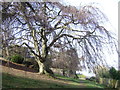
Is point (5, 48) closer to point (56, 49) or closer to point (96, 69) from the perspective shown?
point (56, 49)

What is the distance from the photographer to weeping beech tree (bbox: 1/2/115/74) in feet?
24.7

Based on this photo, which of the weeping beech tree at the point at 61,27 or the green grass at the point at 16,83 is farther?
the weeping beech tree at the point at 61,27

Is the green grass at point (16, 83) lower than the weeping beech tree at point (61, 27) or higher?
lower

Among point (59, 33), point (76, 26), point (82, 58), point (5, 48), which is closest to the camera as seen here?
point (5, 48)

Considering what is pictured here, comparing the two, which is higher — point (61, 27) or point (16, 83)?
point (61, 27)

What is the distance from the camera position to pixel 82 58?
855 cm

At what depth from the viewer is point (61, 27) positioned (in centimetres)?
1005

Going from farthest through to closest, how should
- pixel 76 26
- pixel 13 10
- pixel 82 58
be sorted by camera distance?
pixel 76 26, pixel 82 58, pixel 13 10

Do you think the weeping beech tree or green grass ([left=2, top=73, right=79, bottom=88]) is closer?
green grass ([left=2, top=73, right=79, bottom=88])

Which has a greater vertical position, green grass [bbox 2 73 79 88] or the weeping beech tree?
the weeping beech tree

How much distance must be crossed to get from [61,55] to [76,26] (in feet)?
5.91

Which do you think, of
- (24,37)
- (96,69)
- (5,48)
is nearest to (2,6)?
(5,48)

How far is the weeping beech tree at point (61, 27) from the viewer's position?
24.7 feet

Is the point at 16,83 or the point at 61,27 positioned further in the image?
the point at 61,27
